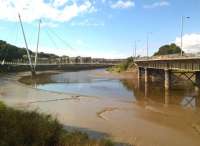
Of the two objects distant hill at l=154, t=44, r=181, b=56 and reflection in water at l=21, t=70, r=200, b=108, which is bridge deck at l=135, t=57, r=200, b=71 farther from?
distant hill at l=154, t=44, r=181, b=56

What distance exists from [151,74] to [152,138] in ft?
203

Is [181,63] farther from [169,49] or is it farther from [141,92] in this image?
[169,49]

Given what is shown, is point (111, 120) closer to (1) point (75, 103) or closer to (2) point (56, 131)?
(1) point (75, 103)

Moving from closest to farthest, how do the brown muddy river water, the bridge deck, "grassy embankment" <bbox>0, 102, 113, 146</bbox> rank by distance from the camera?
"grassy embankment" <bbox>0, 102, 113, 146</bbox>
the brown muddy river water
the bridge deck

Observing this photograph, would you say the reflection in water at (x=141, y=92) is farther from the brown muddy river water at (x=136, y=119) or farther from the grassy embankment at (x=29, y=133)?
the grassy embankment at (x=29, y=133)

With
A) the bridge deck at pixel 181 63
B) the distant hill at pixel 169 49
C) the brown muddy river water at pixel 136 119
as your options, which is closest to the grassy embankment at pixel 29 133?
the brown muddy river water at pixel 136 119

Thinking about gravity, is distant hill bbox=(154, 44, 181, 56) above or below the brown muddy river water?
above

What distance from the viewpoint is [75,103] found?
35.5 meters

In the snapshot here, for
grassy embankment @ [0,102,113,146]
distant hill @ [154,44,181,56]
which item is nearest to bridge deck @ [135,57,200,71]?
grassy embankment @ [0,102,113,146]

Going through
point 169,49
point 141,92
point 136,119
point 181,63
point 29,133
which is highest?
point 169,49

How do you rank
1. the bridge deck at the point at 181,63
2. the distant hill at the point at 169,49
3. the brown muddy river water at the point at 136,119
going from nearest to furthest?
the brown muddy river water at the point at 136,119, the bridge deck at the point at 181,63, the distant hill at the point at 169,49

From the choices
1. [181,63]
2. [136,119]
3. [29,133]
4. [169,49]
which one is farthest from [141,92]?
[169,49]

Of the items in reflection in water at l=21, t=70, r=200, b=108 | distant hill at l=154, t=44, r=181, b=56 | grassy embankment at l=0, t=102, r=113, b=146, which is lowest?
reflection in water at l=21, t=70, r=200, b=108

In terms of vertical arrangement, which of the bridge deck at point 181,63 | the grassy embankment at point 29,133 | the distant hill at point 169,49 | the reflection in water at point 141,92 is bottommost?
the reflection in water at point 141,92
